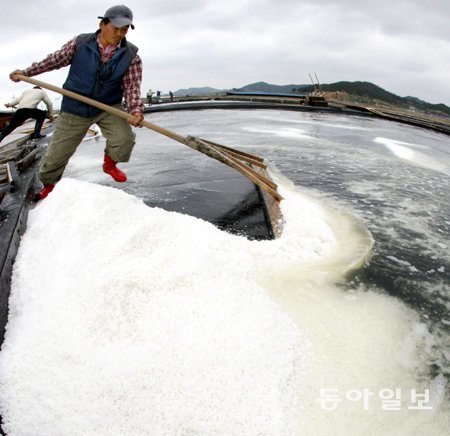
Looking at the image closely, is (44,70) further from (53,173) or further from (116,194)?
(116,194)

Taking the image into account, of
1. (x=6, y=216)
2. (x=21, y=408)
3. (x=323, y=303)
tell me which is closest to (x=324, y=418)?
(x=323, y=303)

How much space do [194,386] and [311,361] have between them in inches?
24.9

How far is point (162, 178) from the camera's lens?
4.66m

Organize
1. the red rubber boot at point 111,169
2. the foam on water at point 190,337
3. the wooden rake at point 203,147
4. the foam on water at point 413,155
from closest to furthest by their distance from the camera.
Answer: the foam on water at point 190,337
the wooden rake at point 203,147
the red rubber boot at point 111,169
the foam on water at point 413,155

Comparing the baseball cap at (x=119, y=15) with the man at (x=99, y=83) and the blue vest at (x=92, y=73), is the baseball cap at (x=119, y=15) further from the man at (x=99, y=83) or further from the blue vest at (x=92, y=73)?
the blue vest at (x=92, y=73)

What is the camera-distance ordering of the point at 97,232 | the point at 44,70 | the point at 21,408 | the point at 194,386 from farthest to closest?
1. the point at 44,70
2. the point at 97,232
3. the point at 194,386
4. the point at 21,408

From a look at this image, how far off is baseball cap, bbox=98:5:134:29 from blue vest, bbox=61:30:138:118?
0.92 ft

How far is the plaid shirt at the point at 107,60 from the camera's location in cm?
319

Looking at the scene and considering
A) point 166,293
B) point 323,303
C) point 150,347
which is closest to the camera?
point 150,347

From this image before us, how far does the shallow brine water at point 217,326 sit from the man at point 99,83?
20.6 inches

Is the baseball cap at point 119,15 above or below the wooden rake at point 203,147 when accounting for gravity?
above

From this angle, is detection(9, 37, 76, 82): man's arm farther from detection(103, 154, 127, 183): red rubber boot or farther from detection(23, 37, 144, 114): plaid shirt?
detection(103, 154, 127, 183): red rubber boot

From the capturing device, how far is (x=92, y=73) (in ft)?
10.6

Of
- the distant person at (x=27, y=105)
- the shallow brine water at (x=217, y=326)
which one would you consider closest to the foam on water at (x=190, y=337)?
the shallow brine water at (x=217, y=326)
